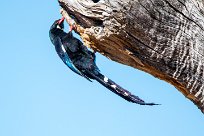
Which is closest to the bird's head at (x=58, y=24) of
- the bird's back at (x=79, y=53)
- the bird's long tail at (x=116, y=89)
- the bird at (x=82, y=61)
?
the bird at (x=82, y=61)

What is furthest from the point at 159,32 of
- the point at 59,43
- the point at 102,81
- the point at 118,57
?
the point at 59,43

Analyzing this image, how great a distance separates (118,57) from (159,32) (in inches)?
16.2

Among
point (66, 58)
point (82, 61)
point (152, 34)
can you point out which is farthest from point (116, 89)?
point (152, 34)

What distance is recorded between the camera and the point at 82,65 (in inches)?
126

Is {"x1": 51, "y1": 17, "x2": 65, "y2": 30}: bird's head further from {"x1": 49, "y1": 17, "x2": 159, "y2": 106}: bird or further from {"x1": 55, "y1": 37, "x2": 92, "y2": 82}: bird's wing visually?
{"x1": 55, "y1": 37, "x2": 92, "y2": 82}: bird's wing

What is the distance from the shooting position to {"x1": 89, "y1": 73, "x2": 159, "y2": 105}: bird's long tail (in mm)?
3129

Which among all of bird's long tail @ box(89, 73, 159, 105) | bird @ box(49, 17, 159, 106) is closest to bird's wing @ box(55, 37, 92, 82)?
bird @ box(49, 17, 159, 106)

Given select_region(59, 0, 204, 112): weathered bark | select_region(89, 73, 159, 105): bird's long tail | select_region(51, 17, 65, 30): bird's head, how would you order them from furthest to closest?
select_region(51, 17, 65, 30): bird's head, select_region(89, 73, 159, 105): bird's long tail, select_region(59, 0, 204, 112): weathered bark

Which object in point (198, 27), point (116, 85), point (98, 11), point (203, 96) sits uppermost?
point (98, 11)

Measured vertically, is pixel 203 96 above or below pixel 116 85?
below

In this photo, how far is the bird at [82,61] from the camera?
314 cm

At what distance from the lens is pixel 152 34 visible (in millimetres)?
2773

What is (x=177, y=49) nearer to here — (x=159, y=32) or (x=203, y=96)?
(x=159, y=32)

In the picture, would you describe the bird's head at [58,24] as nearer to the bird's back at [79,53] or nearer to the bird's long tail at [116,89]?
the bird's back at [79,53]
